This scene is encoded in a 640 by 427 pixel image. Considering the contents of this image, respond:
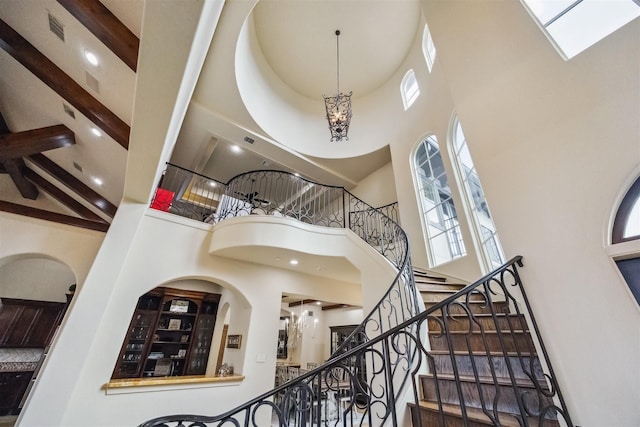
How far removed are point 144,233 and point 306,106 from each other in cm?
576

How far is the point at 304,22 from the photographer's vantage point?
21.0ft

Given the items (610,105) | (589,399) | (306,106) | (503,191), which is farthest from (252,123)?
(589,399)

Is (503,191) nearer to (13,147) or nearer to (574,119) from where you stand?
(574,119)

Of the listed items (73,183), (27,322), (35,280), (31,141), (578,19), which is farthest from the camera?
(35,280)

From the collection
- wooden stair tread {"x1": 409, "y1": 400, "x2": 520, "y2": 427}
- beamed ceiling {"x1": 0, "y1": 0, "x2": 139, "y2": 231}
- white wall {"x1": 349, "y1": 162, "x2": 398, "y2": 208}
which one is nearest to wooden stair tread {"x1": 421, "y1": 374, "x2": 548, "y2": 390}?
wooden stair tread {"x1": 409, "y1": 400, "x2": 520, "y2": 427}

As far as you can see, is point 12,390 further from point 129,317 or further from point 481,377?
point 481,377

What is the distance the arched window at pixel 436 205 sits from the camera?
16.0ft

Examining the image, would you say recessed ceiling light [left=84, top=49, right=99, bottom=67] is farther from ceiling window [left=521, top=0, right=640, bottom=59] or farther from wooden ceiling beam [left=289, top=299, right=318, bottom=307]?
wooden ceiling beam [left=289, top=299, right=318, bottom=307]

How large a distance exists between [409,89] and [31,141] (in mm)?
7435

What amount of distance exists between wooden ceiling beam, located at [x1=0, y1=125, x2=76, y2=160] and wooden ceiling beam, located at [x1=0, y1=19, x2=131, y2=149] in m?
1.19

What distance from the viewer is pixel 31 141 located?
3664 mm

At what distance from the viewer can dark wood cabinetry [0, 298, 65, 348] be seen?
18.4ft

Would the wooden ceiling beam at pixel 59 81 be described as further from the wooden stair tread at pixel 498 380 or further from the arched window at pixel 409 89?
the arched window at pixel 409 89

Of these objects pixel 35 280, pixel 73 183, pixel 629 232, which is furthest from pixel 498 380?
pixel 35 280
